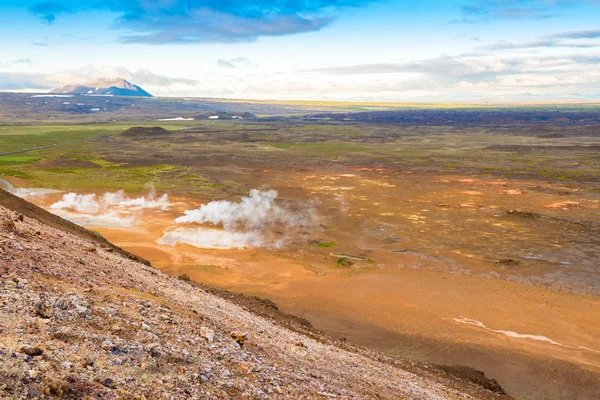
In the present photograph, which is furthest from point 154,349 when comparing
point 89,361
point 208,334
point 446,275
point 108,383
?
point 446,275

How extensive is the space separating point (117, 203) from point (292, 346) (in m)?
47.9

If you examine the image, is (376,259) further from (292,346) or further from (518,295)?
Answer: (292,346)

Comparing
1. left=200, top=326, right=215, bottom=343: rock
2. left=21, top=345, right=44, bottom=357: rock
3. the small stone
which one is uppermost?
left=21, top=345, right=44, bottom=357: rock

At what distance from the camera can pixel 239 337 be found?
1430cm

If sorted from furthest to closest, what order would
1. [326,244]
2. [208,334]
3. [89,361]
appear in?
[326,244] < [208,334] < [89,361]

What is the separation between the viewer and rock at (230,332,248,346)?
1425cm

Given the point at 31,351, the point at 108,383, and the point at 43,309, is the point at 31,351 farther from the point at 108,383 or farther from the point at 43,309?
the point at 43,309

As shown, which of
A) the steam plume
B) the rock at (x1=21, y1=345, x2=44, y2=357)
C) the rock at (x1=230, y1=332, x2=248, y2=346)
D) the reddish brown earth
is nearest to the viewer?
the rock at (x1=21, y1=345, x2=44, y2=357)

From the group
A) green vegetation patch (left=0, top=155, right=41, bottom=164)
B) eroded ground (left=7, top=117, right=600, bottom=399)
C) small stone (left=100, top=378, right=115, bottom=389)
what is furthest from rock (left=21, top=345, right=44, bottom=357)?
green vegetation patch (left=0, top=155, right=41, bottom=164)

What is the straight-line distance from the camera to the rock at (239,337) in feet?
46.8

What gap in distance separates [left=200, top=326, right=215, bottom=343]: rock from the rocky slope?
0.10ft

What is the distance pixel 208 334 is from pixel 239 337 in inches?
41.7

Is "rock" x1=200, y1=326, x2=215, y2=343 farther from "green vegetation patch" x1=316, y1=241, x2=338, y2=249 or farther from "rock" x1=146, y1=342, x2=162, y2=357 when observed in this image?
"green vegetation patch" x1=316, y1=241, x2=338, y2=249

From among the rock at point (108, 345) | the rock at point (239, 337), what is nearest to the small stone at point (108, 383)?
the rock at point (108, 345)
